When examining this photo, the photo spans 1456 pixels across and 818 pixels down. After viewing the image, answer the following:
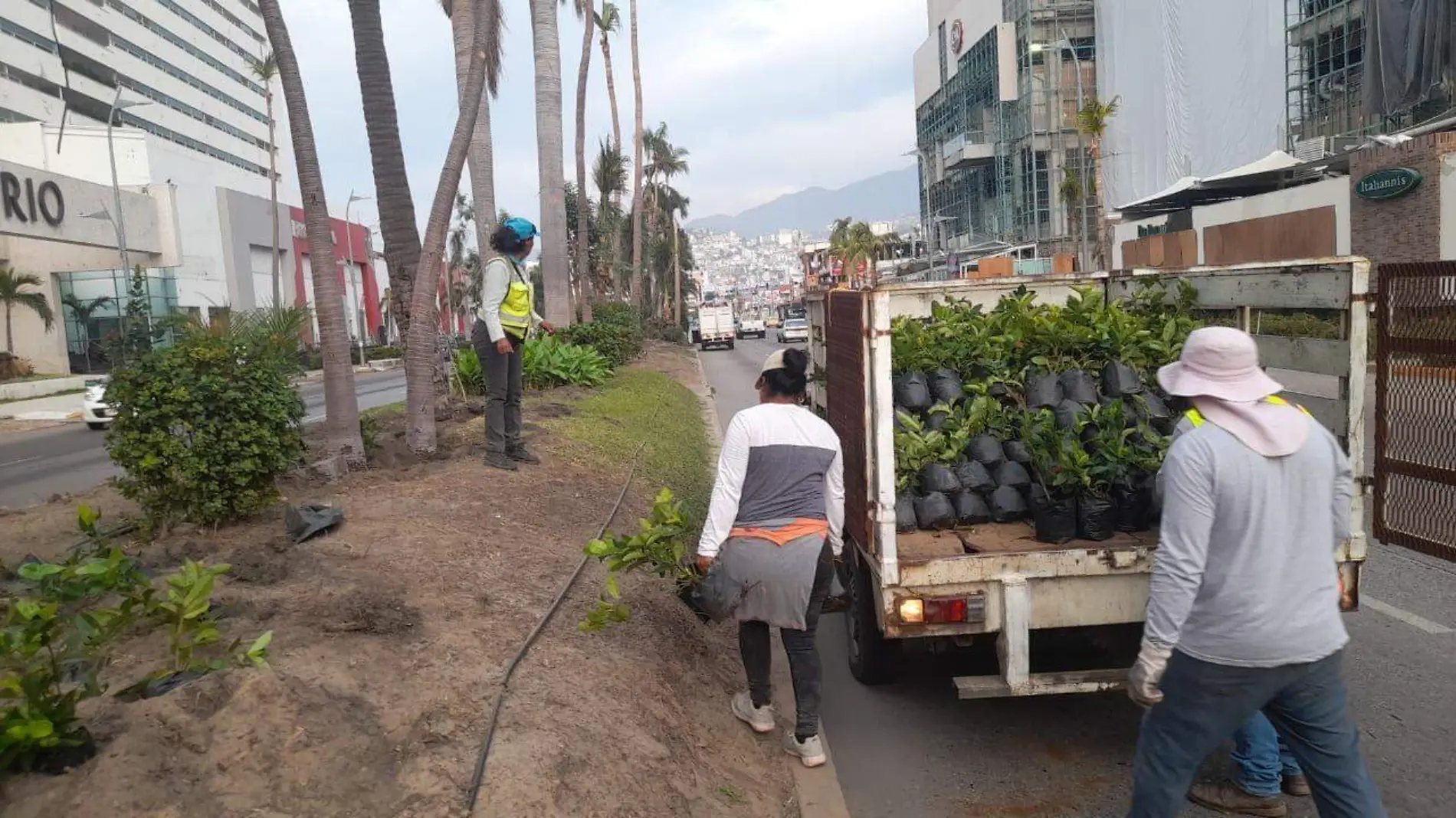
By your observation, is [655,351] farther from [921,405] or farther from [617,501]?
[921,405]

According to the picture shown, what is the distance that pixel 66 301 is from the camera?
3991cm

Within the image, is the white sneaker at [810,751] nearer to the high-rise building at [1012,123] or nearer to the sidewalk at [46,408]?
the sidewalk at [46,408]

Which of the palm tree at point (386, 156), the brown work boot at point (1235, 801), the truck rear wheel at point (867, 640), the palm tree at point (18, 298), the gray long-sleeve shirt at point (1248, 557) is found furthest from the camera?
the palm tree at point (18, 298)

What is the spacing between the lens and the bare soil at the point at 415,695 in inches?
133

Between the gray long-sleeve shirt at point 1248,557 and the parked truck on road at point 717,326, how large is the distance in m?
50.1

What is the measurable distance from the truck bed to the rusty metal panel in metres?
0.24

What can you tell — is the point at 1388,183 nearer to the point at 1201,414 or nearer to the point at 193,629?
the point at 1201,414

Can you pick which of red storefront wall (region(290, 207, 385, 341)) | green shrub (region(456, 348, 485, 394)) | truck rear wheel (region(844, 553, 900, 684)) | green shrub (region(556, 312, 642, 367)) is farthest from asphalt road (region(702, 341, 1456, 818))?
red storefront wall (region(290, 207, 385, 341))

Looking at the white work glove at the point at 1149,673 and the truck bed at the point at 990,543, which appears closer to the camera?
the white work glove at the point at 1149,673

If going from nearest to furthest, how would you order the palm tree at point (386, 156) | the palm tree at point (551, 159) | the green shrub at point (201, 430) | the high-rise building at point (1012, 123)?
the green shrub at point (201, 430), the palm tree at point (386, 156), the palm tree at point (551, 159), the high-rise building at point (1012, 123)

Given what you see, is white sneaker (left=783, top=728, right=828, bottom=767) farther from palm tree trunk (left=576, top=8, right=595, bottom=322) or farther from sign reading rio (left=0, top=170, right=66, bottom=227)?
sign reading rio (left=0, top=170, right=66, bottom=227)

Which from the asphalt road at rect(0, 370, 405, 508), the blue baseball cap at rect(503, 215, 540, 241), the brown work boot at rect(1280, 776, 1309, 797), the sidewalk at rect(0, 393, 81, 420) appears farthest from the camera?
the sidewalk at rect(0, 393, 81, 420)

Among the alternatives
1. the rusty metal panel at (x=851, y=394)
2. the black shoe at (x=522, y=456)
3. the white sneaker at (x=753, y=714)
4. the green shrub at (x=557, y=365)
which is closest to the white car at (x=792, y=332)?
the green shrub at (x=557, y=365)

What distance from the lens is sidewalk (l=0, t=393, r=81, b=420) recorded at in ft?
85.4
